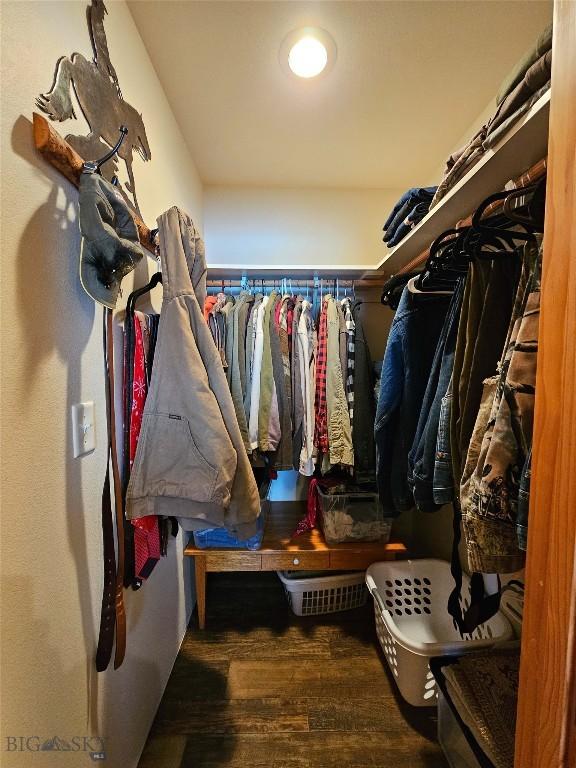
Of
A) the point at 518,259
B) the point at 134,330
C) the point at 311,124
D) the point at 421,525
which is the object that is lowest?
the point at 421,525

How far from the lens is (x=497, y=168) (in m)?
0.70

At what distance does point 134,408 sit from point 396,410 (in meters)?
0.79

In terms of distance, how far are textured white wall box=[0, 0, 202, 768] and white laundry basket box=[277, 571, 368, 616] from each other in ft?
2.61

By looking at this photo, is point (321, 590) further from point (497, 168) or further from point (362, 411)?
point (497, 168)

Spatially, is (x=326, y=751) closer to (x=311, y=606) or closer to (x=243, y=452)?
(x=311, y=606)

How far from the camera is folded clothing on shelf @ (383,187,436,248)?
43.8 inches

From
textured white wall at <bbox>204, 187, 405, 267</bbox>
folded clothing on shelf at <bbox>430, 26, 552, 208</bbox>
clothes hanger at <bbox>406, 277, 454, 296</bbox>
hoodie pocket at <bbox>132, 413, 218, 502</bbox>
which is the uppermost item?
textured white wall at <bbox>204, 187, 405, 267</bbox>

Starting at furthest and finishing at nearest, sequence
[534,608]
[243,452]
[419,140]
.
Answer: [419,140] → [243,452] → [534,608]

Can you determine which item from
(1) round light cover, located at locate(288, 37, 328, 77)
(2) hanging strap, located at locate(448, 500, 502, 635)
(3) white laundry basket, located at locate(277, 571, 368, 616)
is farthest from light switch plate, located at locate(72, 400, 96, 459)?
(1) round light cover, located at locate(288, 37, 328, 77)

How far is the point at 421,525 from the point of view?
170 centimetres

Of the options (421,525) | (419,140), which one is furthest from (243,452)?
(419,140)

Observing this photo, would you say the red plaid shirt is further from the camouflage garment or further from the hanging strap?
the camouflage garment

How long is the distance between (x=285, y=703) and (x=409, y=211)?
2.00 meters

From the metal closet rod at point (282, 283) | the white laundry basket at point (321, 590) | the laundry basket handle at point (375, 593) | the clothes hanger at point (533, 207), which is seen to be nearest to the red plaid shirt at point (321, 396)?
the metal closet rod at point (282, 283)
